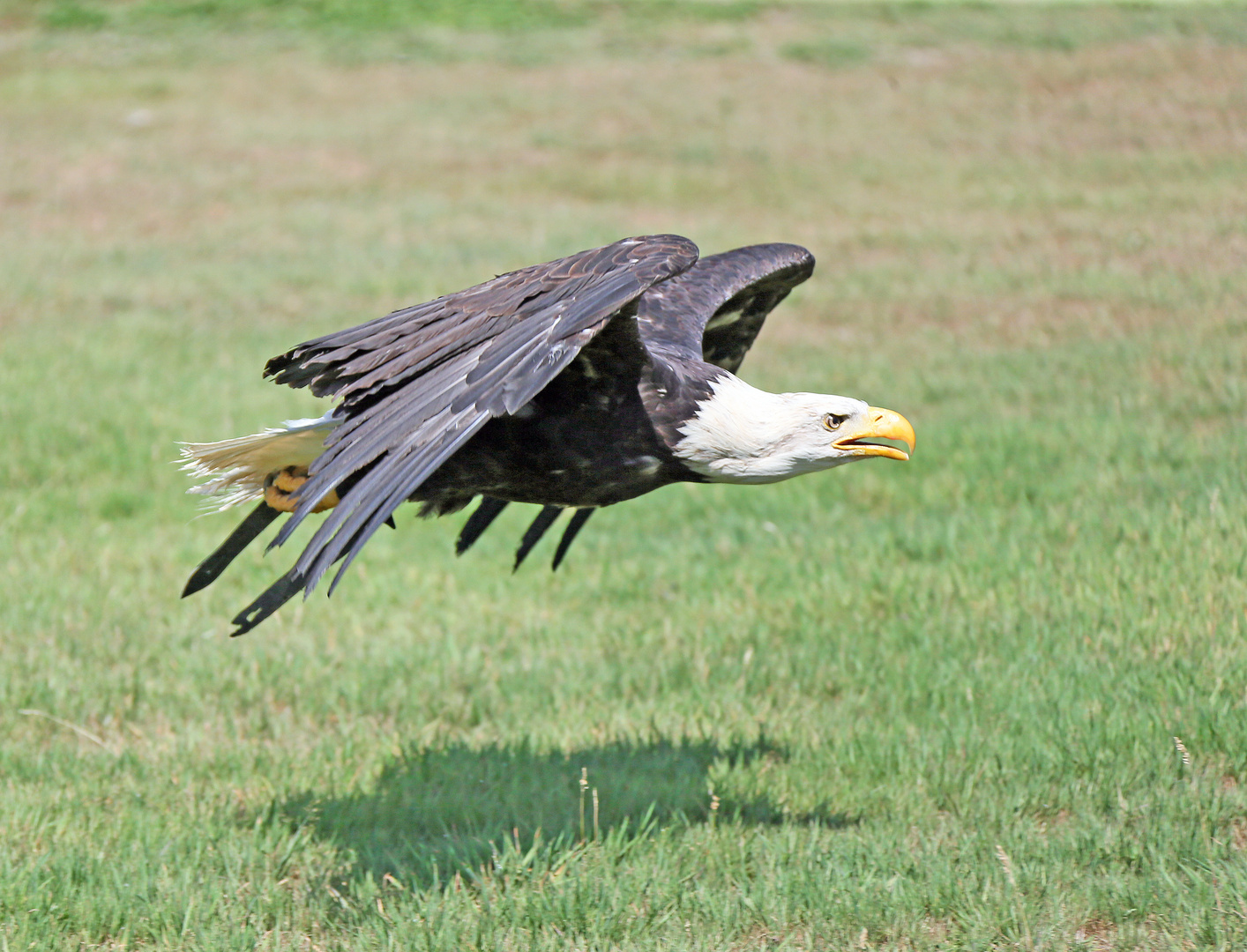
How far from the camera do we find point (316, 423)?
4562 millimetres

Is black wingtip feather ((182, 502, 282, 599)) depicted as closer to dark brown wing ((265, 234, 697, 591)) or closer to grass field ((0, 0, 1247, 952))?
grass field ((0, 0, 1247, 952))

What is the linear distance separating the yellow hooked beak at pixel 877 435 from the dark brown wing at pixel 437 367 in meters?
0.78

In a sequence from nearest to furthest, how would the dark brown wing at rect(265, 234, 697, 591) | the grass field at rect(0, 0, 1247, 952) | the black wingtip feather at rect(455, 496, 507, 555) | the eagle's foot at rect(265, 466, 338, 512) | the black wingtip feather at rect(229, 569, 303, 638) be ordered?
1. the dark brown wing at rect(265, 234, 697, 591)
2. the grass field at rect(0, 0, 1247, 952)
3. the black wingtip feather at rect(229, 569, 303, 638)
4. the eagle's foot at rect(265, 466, 338, 512)
5. the black wingtip feather at rect(455, 496, 507, 555)

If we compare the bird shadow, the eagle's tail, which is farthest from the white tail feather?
the bird shadow

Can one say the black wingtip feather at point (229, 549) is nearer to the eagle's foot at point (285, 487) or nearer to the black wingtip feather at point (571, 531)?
the eagle's foot at point (285, 487)

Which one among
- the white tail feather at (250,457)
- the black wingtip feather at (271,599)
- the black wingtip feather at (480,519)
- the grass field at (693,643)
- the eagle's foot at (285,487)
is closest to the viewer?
the grass field at (693,643)

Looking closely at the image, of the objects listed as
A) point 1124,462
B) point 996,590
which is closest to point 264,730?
point 996,590

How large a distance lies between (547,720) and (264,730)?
1.13 metres

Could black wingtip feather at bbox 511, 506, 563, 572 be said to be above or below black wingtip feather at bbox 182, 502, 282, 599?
below

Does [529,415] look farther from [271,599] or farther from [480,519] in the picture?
[480,519]

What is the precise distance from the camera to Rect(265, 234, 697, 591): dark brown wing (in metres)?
3.54

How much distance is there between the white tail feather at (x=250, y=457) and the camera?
467cm

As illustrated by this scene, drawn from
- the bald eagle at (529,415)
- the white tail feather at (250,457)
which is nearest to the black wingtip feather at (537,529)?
the bald eagle at (529,415)

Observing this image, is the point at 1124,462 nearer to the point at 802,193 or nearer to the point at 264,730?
the point at 264,730
